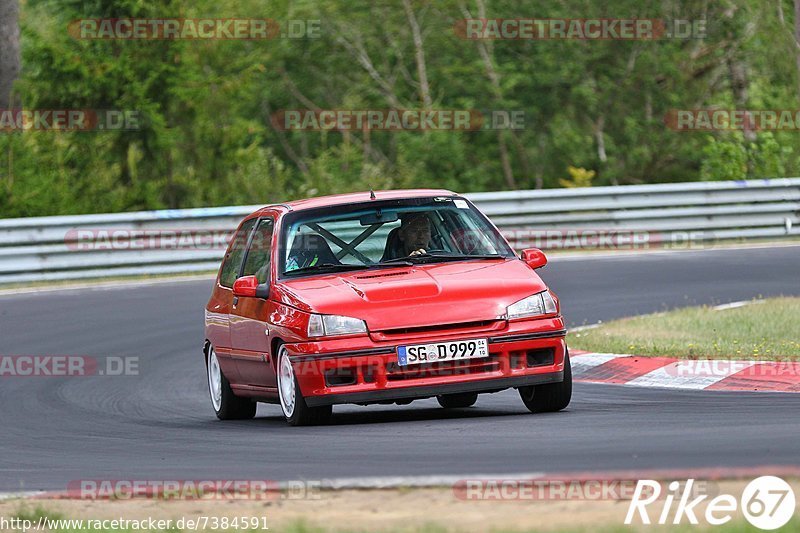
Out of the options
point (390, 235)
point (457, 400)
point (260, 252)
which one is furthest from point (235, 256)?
point (457, 400)

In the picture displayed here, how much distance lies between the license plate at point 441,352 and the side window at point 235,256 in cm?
256

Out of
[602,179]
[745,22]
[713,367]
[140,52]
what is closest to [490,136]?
[602,179]

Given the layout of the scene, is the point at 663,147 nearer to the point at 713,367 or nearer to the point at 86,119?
the point at 86,119

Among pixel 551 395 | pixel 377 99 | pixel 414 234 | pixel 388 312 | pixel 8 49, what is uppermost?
pixel 8 49

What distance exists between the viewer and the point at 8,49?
1058 inches

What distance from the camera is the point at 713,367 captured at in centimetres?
1148

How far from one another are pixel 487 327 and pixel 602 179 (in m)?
23.9

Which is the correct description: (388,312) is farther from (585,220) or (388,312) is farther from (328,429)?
(585,220)

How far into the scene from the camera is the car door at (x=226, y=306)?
11.2 m

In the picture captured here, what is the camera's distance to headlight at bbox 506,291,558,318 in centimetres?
950

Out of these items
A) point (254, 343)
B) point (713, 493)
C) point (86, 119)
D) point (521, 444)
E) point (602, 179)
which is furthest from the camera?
point (602, 179)

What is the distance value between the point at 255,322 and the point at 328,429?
1.26m

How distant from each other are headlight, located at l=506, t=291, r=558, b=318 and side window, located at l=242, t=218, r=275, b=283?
190cm

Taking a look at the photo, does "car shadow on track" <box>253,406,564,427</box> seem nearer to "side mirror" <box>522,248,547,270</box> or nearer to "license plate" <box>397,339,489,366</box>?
"license plate" <box>397,339,489,366</box>
